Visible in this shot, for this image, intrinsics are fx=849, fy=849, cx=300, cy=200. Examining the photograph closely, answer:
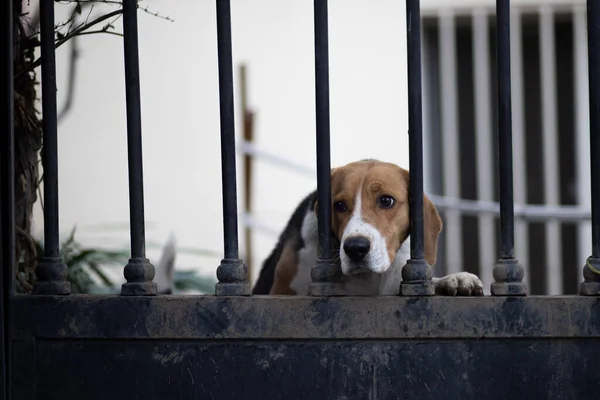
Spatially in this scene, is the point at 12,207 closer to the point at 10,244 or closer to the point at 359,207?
the point at 10,244

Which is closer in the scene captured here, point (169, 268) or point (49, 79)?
point (49, 79)

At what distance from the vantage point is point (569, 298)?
2.01 m

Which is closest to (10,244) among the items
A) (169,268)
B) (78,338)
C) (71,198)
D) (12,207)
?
(12,207)

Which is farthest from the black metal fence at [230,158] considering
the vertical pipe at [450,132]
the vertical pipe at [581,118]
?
the vertical pipe at [581,118]

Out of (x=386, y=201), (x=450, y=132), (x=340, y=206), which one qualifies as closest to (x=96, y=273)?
(x=340, y=206)

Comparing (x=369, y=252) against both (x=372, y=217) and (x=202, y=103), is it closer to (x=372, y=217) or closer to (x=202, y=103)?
(x=372, y=217)

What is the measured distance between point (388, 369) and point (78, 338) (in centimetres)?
74

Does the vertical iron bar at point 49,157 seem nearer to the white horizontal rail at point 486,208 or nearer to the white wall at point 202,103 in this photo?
the white wall at point 202,103

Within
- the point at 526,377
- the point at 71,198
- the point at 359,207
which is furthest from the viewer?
the point at 71,198

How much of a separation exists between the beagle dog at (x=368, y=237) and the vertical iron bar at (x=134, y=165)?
32.5 inches

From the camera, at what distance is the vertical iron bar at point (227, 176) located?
205 cm

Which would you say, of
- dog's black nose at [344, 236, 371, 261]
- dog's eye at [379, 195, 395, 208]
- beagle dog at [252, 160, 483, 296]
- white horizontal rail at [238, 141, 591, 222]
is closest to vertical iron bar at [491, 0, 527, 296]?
beagle dog at [252, 160, 483, 296]

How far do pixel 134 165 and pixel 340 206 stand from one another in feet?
3.74

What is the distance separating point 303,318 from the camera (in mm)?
2010
